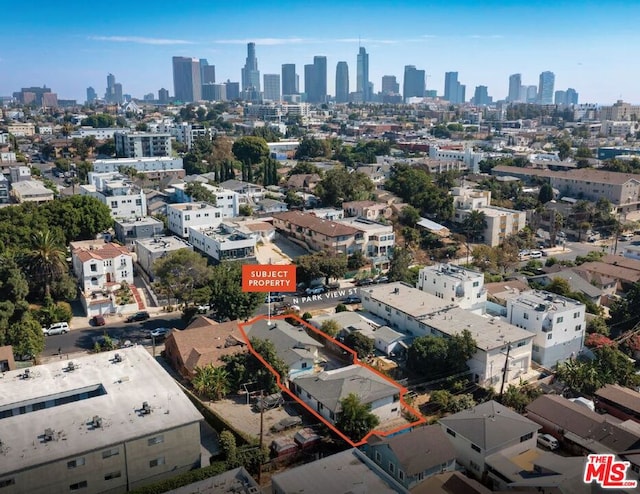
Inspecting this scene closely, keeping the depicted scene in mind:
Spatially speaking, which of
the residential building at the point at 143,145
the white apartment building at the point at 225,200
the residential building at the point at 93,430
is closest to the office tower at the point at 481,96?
the residential building at the point at 143,145

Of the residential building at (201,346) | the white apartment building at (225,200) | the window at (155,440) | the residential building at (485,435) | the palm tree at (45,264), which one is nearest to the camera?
the window at (155,440)

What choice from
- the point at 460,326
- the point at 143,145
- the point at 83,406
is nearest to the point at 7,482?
the point at 83,406

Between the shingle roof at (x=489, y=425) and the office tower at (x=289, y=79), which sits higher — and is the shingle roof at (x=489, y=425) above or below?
below

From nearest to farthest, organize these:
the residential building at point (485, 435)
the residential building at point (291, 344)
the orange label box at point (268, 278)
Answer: the residential building at point (485, 435), the residential building at point (291, 344), the orange label box at point (268, 278)

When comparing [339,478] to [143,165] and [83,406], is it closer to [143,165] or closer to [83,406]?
[83,406]

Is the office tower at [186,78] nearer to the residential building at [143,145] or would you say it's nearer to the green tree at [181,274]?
the residential building at [143,145]

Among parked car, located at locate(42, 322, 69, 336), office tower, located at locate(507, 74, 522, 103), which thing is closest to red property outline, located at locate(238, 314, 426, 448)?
parked car, located at locate(42, 322, 69, 336)
